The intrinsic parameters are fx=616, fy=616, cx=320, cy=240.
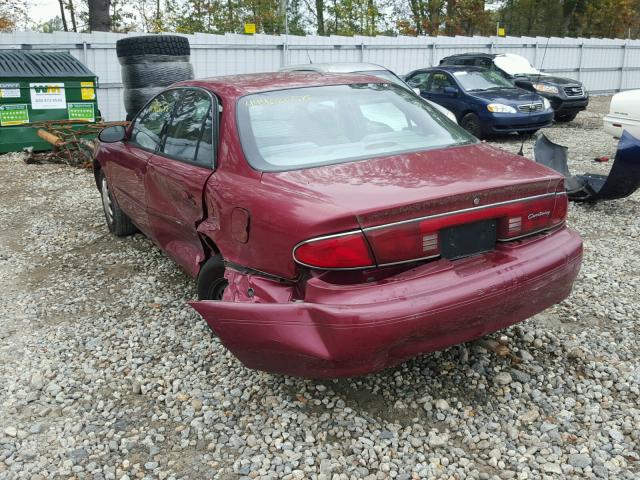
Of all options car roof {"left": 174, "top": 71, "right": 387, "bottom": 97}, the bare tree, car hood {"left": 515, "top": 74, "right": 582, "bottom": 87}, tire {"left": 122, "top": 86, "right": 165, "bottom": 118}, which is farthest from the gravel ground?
the bare tree

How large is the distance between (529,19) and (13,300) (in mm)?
39338

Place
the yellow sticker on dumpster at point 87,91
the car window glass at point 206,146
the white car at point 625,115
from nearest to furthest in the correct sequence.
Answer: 1. the car window glass at point 206,146
2. the white car at point 625,115
3. the yellow sticker on dumpster at point 87,91

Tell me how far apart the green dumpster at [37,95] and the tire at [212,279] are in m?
7.81

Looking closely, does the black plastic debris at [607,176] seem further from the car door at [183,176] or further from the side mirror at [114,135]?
the side mirror at [114,135]

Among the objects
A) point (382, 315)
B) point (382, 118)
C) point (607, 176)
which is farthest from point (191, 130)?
point (607, 176)

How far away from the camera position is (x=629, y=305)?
162 inches

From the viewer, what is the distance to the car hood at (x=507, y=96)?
39.3ft

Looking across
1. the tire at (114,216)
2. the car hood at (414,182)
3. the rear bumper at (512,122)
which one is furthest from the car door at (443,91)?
the car hood at (414,182)

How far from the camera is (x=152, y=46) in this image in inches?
391

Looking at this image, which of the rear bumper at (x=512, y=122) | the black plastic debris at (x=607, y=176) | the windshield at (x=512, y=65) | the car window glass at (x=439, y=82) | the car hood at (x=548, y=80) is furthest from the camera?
the windshield at (x=512, y=65)

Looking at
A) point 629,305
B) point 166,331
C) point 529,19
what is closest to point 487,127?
point 629,305

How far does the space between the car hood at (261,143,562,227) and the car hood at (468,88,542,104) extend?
9.27m

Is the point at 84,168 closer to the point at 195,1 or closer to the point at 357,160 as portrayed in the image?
the point at 357,160

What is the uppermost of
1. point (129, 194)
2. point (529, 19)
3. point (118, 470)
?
point (529, 19)
